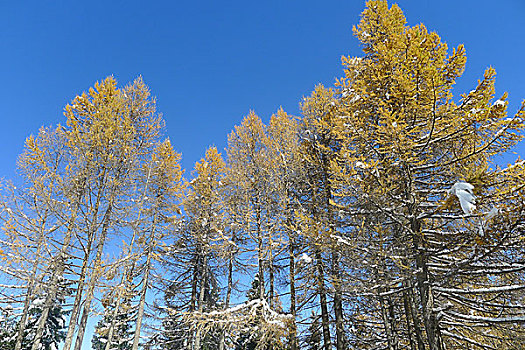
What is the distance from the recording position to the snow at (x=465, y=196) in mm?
4484

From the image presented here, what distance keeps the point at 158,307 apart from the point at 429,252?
37.8 feet

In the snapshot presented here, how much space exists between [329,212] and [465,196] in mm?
5352

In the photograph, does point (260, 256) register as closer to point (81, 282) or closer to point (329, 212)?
point (329, 212)

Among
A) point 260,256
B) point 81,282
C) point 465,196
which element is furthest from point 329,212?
point 81,282

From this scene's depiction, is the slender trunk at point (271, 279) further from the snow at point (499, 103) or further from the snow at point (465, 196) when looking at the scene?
the snow at point (499, 103)

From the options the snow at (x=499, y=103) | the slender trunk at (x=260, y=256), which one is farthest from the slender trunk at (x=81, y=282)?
the snow at (x=499, y=103)

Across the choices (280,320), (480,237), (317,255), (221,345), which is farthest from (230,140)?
(480,237)

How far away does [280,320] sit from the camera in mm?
8633

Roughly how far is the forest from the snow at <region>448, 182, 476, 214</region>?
0.10ft

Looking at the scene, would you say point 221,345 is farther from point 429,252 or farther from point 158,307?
point 429,252

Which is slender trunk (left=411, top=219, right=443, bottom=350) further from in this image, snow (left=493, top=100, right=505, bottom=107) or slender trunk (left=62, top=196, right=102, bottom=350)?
slender trunk (left=62, top=196, right=102, bottom=350)

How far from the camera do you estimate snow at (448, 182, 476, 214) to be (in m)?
4.48

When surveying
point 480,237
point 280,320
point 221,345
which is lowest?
point 221,345

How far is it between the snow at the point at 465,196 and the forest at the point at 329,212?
1.2 inches
